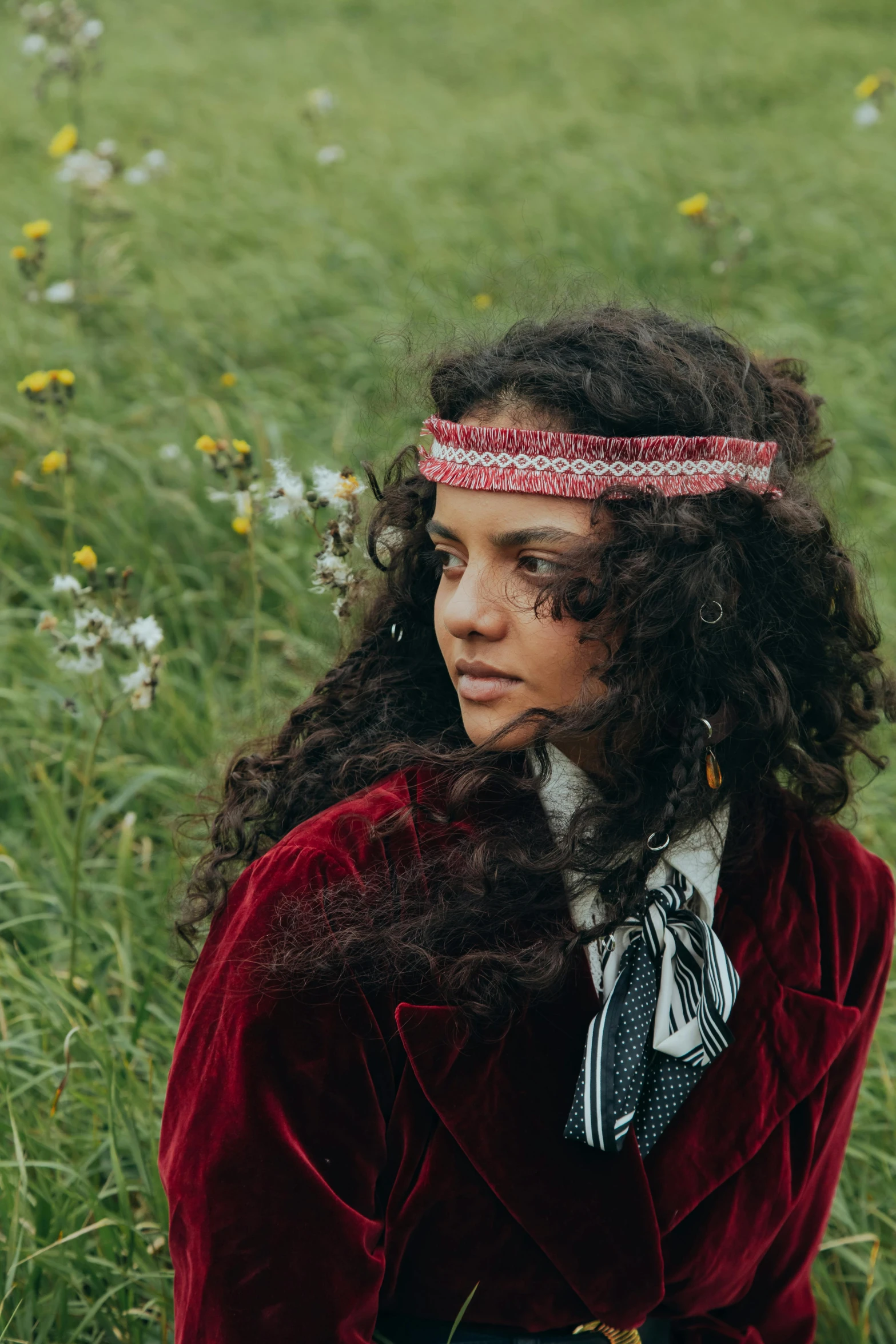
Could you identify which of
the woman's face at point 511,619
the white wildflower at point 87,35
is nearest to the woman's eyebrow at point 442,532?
the woman's face at point 511,619

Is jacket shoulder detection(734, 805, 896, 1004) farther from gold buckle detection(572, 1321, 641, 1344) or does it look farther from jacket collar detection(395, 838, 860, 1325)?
gold buckle detection(572, 1321, 641, 1344)

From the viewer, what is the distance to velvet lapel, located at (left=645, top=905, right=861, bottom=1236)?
1.53 meters

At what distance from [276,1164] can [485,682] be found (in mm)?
578

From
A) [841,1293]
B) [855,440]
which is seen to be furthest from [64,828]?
[855,440]

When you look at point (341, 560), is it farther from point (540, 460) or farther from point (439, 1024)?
point (439, 1024)

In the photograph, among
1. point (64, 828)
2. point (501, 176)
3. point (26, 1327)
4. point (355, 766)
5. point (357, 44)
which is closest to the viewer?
point (355, 766)

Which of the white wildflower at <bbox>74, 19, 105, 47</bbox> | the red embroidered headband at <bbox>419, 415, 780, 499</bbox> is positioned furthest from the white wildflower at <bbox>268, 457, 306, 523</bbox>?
the white wildflower at <bbox>74, 19, 105, 47</bbox>

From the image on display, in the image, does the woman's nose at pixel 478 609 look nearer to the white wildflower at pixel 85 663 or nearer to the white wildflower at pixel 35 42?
the white wildflower at pixel 85 663

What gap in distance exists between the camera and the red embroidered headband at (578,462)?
1.43m

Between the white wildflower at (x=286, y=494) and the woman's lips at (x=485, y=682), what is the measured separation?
0.54 metres

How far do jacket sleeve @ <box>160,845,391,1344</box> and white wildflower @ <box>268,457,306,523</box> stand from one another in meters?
0.68

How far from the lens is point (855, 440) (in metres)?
4.11

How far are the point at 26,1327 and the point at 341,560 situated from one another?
3.91ft

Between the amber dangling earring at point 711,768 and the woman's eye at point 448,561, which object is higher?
the woman's eye at point 448,561
